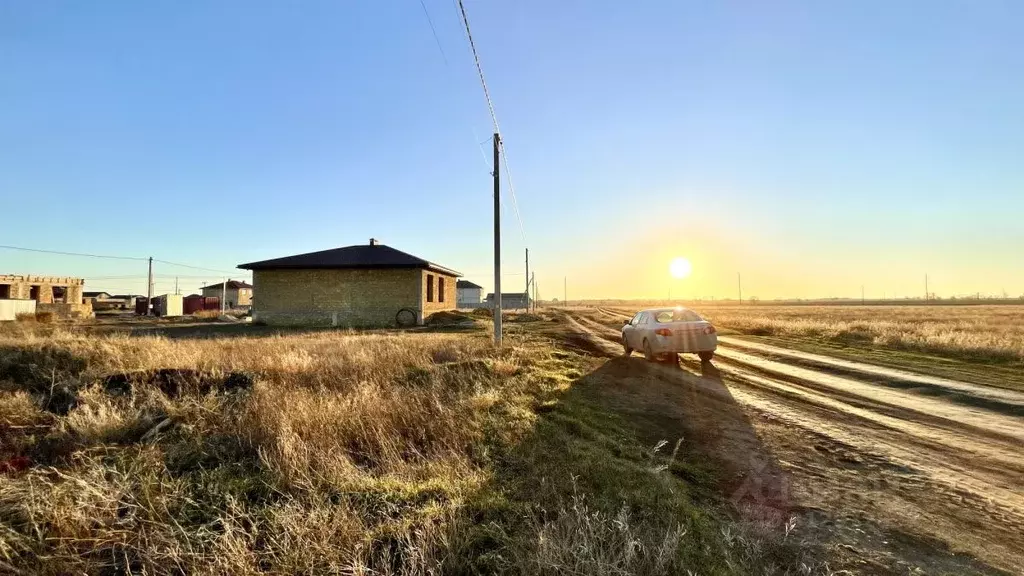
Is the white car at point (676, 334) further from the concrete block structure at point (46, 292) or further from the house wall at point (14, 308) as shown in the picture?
the concrete block structure at point (46, 292)

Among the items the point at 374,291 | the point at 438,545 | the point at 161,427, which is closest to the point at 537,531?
the point at 438,545

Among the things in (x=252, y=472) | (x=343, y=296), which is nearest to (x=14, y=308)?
(x=343, y=296)

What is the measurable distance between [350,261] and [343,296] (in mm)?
1978

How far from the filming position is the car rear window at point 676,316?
12.5 m

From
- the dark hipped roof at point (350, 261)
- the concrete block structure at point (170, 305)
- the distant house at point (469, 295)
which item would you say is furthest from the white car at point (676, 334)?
the distant house at point (469, 295)

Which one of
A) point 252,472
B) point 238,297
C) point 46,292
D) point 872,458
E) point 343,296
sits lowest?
point 872,458

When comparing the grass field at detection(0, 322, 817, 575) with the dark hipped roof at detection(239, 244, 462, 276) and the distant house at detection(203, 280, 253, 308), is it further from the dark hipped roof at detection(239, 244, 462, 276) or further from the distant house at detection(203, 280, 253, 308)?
the distant house at detection(203, 280, 253, 308)

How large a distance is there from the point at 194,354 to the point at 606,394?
8.74 meters

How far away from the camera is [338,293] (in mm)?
25781

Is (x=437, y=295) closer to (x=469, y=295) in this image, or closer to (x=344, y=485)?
(x=344, y=485)

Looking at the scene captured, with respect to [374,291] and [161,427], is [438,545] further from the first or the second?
[374,291]

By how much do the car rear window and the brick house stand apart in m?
15.5

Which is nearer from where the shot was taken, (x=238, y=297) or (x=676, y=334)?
(x=676, y=334)

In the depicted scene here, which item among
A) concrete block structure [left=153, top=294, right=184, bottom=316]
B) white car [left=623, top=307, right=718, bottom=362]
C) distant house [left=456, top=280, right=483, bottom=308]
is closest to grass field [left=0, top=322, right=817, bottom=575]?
white car [left=623, top=307, right=718, bottom=362]
